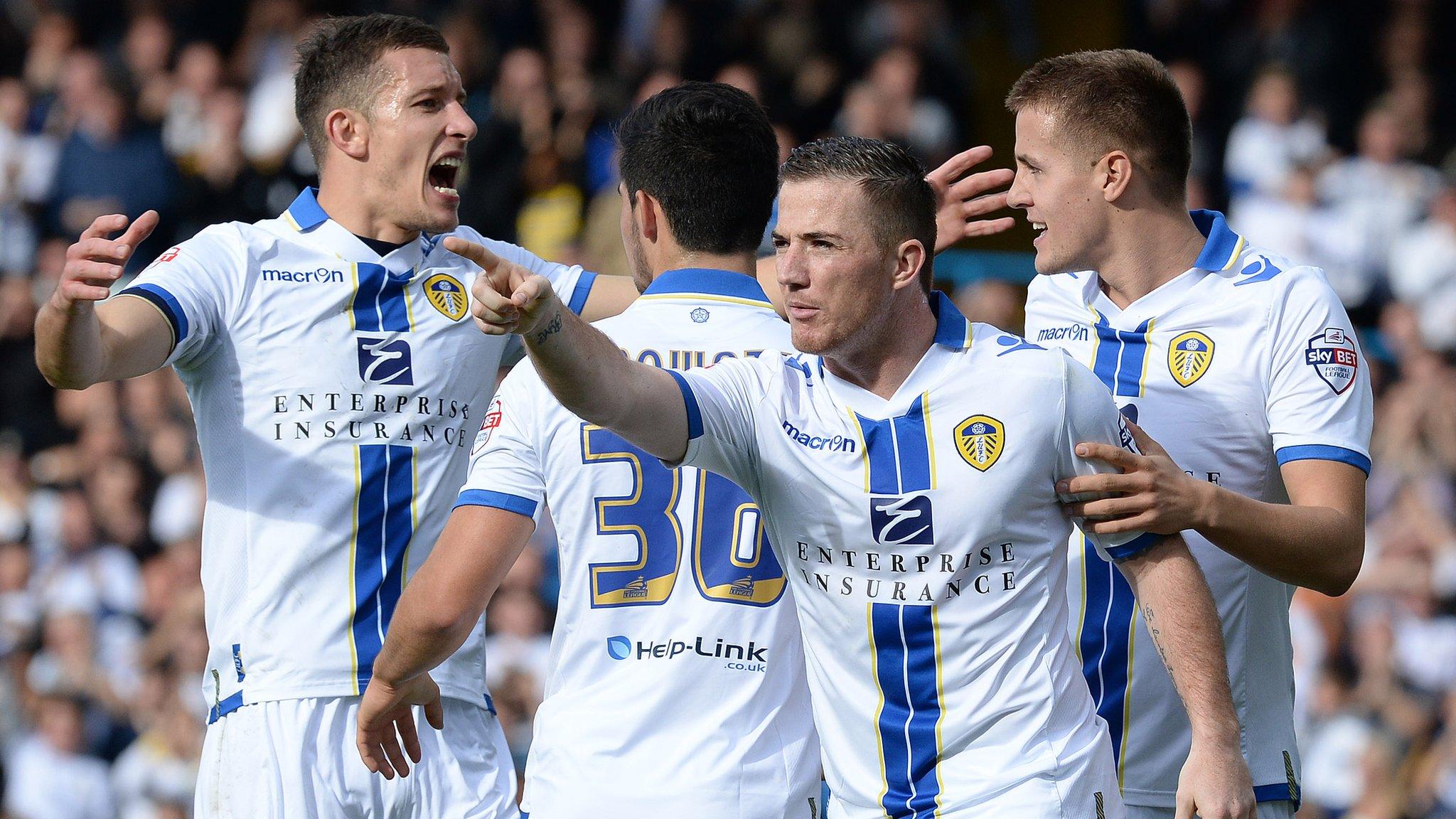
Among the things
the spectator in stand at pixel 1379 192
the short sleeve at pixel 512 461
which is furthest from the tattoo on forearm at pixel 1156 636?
the spectator in stand at pixel 1379 192

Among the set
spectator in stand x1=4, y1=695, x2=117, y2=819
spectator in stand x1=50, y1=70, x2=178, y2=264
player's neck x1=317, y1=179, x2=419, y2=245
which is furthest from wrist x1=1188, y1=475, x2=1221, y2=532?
spectator in stand x1=50, y1=70, x2=178, y2=264

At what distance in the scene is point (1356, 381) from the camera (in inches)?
181

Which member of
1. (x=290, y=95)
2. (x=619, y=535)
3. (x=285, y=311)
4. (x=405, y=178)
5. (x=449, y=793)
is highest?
(x=290, y=95)

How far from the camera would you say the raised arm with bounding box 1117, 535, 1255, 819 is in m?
3.79

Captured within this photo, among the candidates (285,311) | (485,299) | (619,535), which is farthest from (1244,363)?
(285,311)

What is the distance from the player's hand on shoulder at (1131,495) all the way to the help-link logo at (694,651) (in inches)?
36.2

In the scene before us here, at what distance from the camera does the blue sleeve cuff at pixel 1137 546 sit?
3.92 m

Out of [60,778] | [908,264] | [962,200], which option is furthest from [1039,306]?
[60,778]

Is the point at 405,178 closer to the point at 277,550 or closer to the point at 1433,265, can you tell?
the point at 277,550

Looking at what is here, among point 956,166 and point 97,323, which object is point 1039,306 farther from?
point 97,323

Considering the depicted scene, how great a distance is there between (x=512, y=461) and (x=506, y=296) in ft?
3.37

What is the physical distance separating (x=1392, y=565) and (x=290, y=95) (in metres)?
8.92

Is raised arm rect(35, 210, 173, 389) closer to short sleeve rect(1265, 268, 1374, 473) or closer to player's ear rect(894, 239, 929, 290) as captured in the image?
player's ear rect(894, 239, 929, 290)

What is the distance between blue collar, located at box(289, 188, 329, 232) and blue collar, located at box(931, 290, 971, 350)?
2042mm
